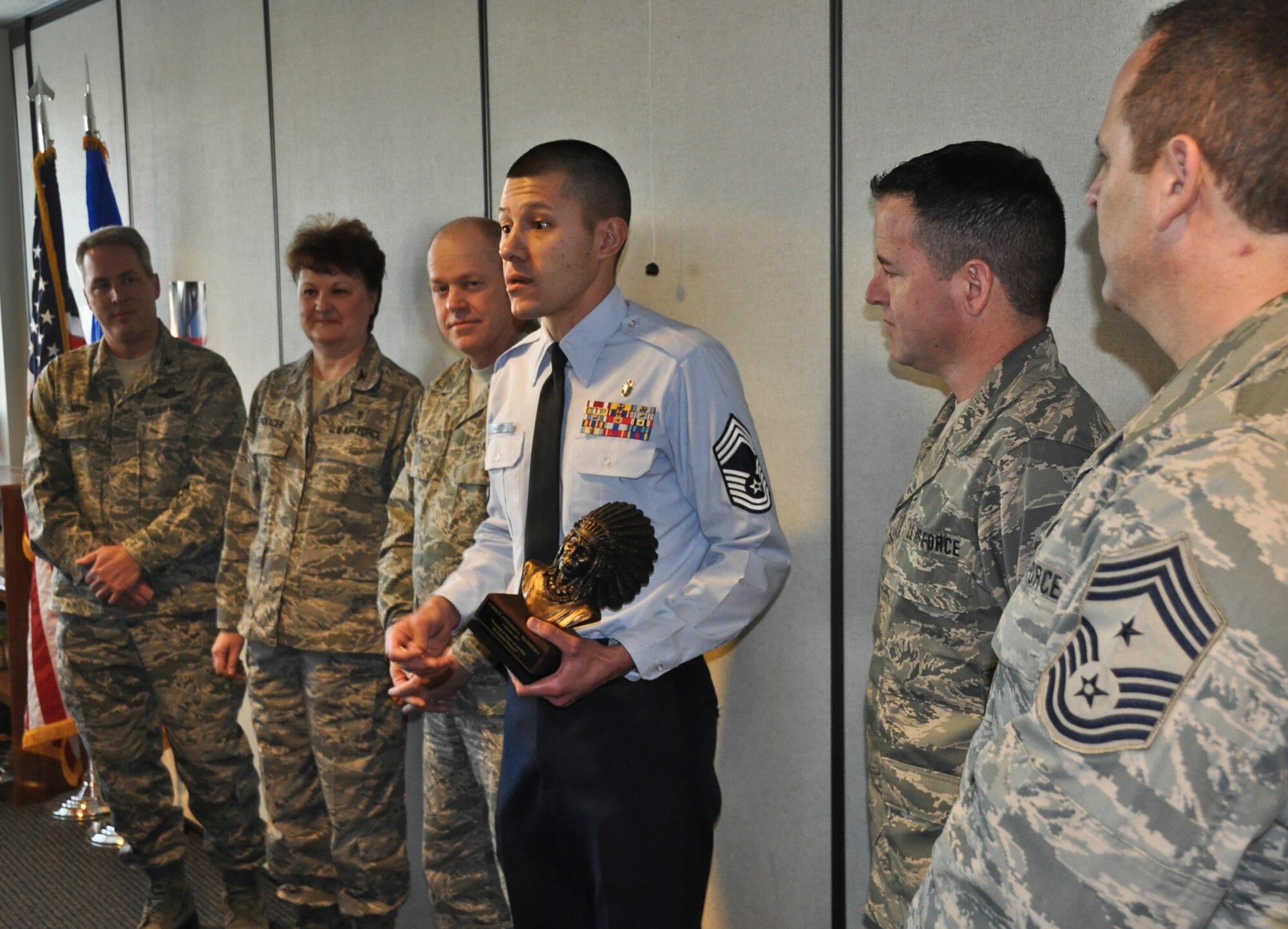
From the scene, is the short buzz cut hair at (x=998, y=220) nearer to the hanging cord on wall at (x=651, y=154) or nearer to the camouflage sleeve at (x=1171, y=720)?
the camouflage sleeve at (x=1171, y=720)

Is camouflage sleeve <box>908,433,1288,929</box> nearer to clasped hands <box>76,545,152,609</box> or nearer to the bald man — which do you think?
the bald man

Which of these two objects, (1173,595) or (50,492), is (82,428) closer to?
(50,492)

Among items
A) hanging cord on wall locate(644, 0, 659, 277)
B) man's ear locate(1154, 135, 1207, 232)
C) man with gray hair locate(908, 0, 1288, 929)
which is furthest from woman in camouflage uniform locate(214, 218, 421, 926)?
man's ear locate(1154, 135, 1207, 232)

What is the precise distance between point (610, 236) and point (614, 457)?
43cm

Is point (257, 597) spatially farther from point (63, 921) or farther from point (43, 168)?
point (43, 168)

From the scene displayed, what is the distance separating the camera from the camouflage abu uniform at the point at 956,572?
1253mm

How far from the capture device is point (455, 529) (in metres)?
2.18

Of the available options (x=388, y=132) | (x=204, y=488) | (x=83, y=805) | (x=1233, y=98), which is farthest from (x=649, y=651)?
(x=83, y=805)

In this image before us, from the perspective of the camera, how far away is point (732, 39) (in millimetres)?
2072

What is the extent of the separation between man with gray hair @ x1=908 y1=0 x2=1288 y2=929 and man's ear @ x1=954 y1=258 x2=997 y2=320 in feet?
1.78

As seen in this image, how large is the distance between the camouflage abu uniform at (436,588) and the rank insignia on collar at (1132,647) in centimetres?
157

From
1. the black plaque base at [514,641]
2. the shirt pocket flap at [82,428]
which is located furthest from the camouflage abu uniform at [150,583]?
the black plaque base at [514,641]

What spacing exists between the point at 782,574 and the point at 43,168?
11.8ft

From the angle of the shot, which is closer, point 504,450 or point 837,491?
point 504,450
